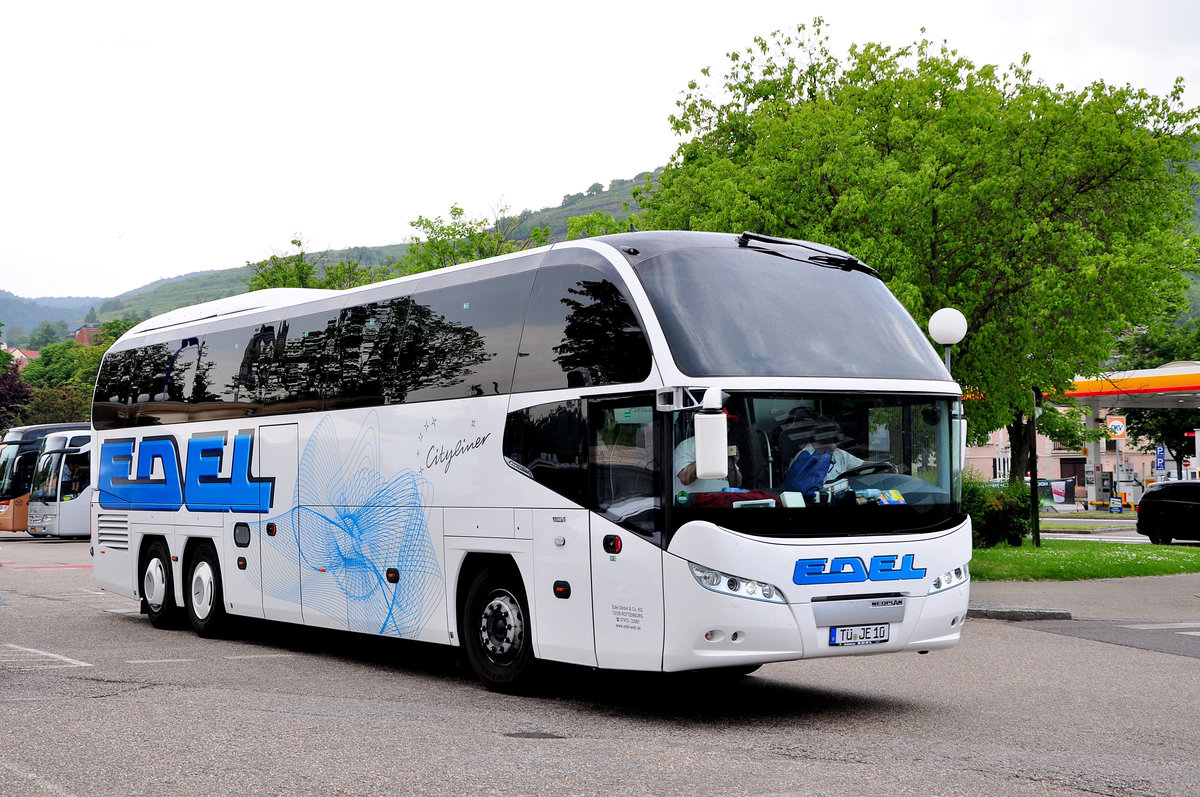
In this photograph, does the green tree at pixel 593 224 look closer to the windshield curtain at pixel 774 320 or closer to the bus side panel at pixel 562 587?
the windshield curtain at pixel 774 320

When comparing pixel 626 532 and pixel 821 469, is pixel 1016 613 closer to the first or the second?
pixel 821 469

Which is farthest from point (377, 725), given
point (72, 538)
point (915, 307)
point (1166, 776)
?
point (72, 538)

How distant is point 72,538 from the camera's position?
4081cm

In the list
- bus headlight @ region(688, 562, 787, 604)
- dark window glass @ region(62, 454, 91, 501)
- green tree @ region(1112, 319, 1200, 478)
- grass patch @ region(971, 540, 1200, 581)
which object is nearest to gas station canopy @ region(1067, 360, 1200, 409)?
green tree @ region(1112, 319, 1200, 478)

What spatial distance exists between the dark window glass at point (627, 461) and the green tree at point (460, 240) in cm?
3946

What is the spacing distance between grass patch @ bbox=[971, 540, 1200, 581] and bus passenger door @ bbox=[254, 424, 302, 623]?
11.7 m

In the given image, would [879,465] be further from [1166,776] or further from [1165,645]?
[1165,645]

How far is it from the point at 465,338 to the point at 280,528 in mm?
3703

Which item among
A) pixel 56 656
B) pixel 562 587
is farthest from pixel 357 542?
pixel 562 587

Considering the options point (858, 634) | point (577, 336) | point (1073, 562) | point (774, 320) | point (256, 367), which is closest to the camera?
point (858, 634)

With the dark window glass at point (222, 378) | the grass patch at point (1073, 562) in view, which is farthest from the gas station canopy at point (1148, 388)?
the dark window glass at point (222, 378)

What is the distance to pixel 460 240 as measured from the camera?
5062 centimetres

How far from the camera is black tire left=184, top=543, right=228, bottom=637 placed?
14.7m

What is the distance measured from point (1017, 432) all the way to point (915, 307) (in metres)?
24.2
